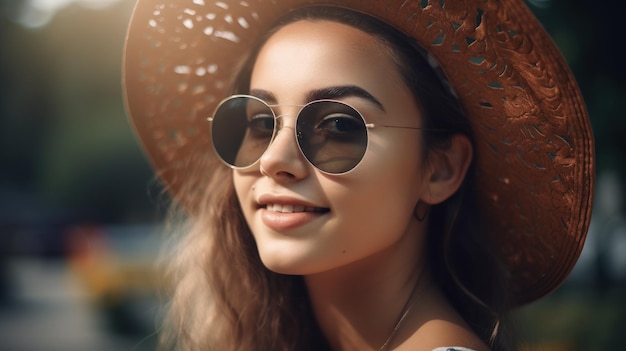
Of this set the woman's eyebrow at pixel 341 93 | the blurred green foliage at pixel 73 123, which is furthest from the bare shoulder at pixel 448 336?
the blurred green foliage at pixel 73 123

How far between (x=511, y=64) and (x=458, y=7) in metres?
0.22

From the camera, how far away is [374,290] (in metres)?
2.17

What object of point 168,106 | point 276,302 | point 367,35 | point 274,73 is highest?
point 367,35

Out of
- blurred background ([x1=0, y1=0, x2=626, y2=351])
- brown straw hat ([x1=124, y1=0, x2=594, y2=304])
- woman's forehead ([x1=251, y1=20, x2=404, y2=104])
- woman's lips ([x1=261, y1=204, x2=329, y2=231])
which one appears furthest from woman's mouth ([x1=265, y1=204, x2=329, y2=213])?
blurred background ([x1=0, y1=0, x2=626, y2=351])

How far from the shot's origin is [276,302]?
2490mm

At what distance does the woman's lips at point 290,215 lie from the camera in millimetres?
1963

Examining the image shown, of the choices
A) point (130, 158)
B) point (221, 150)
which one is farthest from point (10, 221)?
point (221, 150)

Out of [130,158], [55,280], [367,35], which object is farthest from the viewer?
[130,158]

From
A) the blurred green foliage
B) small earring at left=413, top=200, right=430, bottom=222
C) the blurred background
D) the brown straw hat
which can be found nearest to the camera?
the brown straw hat

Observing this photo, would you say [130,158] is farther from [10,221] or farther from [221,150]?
[221,150]

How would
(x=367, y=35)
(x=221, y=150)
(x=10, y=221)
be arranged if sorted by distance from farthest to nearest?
(x=10, y=221), (x=221, y=150), (x=367, y=35)

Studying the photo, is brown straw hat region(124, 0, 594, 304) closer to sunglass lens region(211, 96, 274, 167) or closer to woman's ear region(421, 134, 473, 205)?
woman's ear region(421, 134, 473, 205)

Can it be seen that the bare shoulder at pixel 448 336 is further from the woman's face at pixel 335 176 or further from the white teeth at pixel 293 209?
the white teeth at pixel 293 209

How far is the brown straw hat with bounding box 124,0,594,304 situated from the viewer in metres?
1.91
